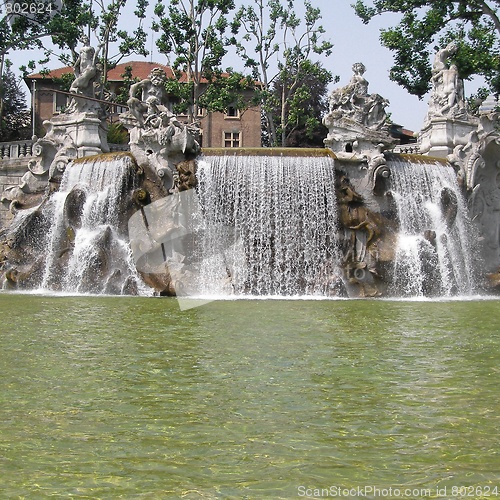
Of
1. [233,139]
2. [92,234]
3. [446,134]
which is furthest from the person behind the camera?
[233,139]

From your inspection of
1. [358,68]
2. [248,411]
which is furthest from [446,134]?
[248,411]

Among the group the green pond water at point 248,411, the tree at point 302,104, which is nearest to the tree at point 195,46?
the tree at point 302,104

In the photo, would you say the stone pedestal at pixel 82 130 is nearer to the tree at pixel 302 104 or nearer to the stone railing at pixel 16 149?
the stone railing at pixel 16 149

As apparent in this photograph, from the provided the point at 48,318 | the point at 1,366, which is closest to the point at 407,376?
the point at 1,366

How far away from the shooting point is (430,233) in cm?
2188

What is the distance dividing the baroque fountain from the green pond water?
853 centimetres

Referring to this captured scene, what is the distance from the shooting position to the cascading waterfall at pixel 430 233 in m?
21.2

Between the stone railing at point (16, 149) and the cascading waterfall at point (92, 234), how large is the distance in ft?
18.0

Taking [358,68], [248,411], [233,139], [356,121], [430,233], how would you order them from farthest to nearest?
[233,139] → [358,68] → [356,121] → [430,233] → [248,411]

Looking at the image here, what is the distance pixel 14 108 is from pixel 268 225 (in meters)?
31.1

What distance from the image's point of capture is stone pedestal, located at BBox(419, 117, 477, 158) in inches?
994

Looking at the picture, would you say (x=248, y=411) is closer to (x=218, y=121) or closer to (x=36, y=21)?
(x=36, y=21)

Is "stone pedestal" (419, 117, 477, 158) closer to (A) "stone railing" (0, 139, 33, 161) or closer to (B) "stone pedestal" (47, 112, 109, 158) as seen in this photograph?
(B) "stone pedestal" (47, 112, 109, 158)

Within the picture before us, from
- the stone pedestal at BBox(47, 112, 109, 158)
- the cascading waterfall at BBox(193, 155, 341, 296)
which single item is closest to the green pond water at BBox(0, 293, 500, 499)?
the cascading waterfall at BBox(193, 155, 341, 296)
